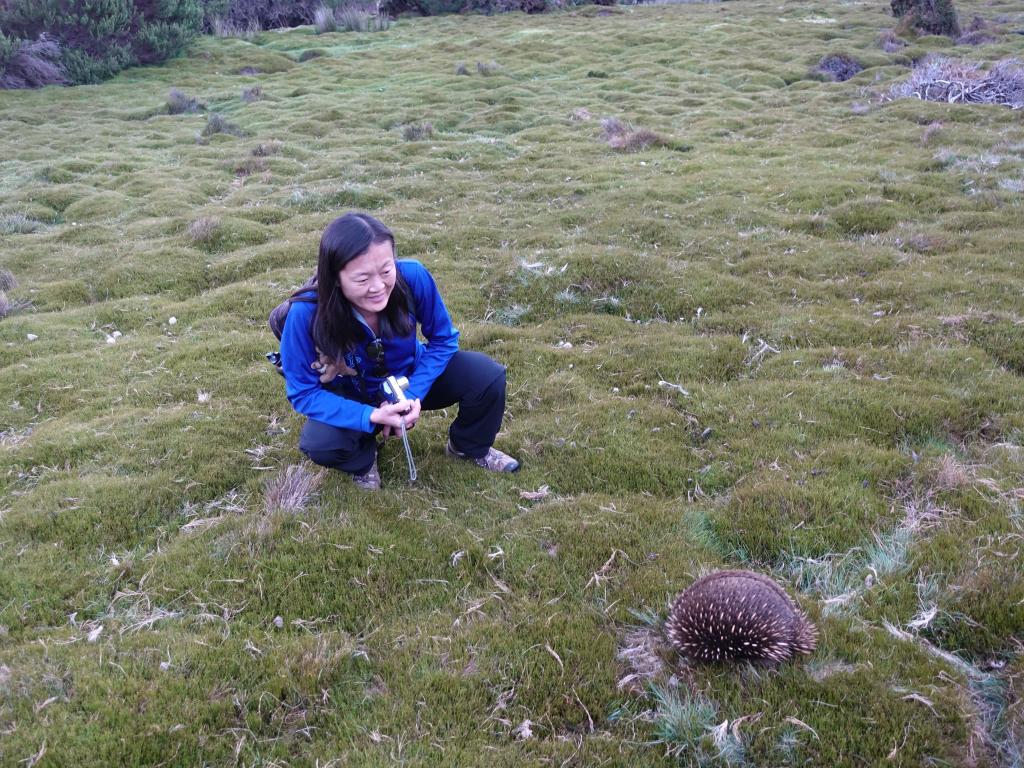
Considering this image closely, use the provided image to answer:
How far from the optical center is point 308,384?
5020 millimetres

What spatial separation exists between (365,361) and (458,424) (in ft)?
3.22

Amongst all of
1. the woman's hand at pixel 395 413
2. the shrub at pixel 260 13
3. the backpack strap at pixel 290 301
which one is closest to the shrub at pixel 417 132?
the backpack strap at pixel 290 301

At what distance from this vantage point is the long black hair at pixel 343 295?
4504 millimetres

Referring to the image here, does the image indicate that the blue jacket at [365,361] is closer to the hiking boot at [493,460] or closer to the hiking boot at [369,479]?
the hiking boot at [369,479]

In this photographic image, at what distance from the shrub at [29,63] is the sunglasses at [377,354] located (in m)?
30.0

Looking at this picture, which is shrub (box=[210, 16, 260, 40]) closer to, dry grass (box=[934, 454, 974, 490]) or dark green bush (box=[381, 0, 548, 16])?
dark green bush (box=[381, 0, 548, 16])

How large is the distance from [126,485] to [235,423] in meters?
1.21

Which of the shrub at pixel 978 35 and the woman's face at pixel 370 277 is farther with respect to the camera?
the shrub at pixel 978 35

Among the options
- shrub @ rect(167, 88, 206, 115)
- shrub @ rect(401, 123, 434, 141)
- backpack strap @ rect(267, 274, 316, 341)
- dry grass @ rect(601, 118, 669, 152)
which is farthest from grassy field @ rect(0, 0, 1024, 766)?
shrub @ rect(167, 88, 206, 115)

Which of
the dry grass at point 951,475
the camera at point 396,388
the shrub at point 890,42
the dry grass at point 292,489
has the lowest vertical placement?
the dry grass at point 292,489

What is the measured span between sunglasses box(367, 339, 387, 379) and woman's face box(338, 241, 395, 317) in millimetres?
347

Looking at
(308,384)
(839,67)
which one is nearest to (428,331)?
(308,384)

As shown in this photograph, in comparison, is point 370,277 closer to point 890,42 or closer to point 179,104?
point 179,104

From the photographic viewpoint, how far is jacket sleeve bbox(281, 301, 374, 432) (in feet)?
15.9
